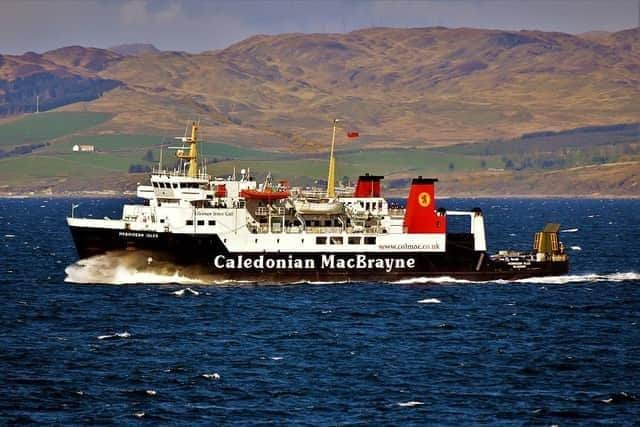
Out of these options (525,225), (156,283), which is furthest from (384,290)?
(525,225)

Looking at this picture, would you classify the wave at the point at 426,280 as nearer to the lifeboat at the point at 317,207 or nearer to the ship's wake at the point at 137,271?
the lifeboat at the point at 317,207

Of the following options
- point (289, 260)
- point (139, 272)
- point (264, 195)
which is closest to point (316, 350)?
point (289, 260)

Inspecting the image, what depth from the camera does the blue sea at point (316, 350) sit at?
46.5 meters

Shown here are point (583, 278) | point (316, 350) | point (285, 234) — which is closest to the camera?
point (316, 350)

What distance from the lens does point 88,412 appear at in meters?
45.6

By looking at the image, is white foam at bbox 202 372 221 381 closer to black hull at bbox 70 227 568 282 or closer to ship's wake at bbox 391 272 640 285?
black hull at bbox 70 227 568 282

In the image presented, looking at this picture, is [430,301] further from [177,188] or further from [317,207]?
[177,188]

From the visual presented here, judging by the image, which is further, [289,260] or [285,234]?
[289,260]

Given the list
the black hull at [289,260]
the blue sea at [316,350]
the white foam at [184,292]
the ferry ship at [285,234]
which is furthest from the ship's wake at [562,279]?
the white foam at [184,292]

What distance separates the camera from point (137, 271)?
258 ft

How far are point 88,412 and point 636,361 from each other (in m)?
23.9

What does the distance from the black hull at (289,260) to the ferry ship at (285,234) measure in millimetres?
60

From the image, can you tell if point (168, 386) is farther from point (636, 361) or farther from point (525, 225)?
point (525, 225)

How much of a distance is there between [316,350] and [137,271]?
2336 centimetres
